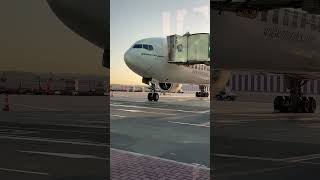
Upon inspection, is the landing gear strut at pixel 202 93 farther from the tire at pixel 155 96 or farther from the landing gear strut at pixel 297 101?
the landing gear strut at pixel 297 101

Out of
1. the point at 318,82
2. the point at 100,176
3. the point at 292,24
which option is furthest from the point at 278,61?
the point at 100,176

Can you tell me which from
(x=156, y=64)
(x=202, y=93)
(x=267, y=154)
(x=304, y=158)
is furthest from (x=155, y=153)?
(x=202, y=93)

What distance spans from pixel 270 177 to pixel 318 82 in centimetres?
1107

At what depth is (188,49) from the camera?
17.2m

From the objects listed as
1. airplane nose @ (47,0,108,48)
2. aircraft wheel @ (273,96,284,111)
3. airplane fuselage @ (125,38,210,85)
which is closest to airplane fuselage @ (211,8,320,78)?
aircraft wheel @ (273,96,284,111)

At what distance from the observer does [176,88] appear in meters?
23.6

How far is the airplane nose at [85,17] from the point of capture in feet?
12.3

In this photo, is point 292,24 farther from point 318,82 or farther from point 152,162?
point 152,162

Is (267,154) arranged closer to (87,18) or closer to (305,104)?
(87,18)

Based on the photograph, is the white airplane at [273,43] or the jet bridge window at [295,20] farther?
the jet bridge window at [295,20]

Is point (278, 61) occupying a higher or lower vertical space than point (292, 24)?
lower

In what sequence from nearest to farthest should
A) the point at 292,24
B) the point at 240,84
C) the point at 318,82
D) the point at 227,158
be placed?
the point at 227,158 < the point at 292,24 < the point at 318,82 < the point at 240,84

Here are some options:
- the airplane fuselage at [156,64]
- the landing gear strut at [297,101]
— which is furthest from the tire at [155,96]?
the landing gear strut at [297,101]

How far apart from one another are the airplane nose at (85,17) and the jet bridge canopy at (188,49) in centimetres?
910
